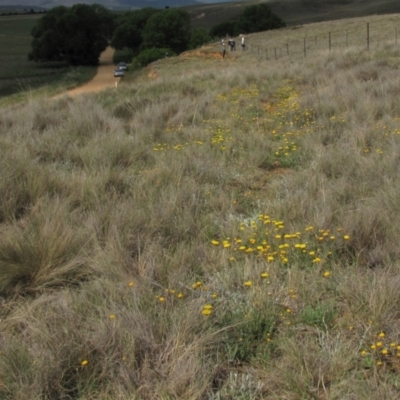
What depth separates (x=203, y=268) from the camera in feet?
11.9

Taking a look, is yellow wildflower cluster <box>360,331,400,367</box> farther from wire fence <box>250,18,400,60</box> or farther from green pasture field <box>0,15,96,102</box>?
wire fence <box>250,18,400,60</box>

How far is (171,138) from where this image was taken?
794 cm

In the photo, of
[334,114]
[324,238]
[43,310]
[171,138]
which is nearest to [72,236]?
[43,310]

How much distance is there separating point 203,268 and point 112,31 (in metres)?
89.1

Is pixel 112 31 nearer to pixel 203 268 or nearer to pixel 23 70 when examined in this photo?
pixel 23 70

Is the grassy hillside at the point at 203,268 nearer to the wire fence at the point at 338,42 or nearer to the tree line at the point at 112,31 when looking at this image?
the wire fence at the point at 338,42

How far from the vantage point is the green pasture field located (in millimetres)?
43119

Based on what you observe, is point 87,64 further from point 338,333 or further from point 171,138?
point 338,333

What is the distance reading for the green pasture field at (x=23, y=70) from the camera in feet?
141

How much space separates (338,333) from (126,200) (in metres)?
2.68

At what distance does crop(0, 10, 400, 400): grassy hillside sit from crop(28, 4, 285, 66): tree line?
6888 cm

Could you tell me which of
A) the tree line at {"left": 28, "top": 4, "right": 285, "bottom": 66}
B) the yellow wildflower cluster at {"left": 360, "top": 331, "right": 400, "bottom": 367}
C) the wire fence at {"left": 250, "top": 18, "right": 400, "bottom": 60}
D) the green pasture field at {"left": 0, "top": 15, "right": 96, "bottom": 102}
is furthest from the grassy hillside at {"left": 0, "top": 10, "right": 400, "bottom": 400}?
the tree line at {"left": 28, "top": 4, "right": 285, "bottom": 66}

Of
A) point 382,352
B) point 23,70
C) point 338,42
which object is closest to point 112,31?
point 23,70

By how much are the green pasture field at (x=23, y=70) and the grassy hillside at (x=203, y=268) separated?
657 inches
